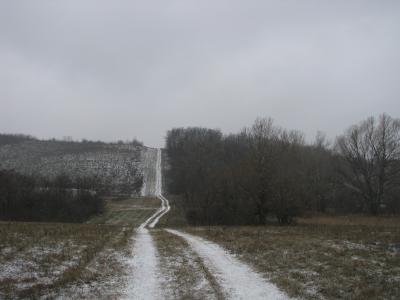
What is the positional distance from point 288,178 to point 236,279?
26.4m

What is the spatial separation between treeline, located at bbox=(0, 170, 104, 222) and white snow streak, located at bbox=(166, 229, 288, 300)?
117 ft

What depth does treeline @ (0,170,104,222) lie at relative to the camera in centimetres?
4662

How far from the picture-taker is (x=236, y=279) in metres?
11.2

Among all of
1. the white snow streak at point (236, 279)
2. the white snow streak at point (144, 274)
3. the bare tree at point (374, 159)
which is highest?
the bare tree at point (374, 159)

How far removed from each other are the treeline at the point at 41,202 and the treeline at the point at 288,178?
44.1 ft

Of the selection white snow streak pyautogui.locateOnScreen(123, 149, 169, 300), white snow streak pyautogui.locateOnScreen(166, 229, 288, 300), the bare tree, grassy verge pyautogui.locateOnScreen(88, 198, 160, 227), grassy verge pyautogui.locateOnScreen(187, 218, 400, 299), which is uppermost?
the bare tree

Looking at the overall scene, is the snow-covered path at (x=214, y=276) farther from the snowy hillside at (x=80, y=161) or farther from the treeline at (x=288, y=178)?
the snowy hillside at (x=80, y=161)

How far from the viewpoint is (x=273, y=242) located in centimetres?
1941

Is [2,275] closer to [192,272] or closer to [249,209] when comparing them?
[192,272]

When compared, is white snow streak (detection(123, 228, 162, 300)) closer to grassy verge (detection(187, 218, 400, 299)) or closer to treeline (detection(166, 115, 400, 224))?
grassy verge (detection(187, 218, 400, 299))

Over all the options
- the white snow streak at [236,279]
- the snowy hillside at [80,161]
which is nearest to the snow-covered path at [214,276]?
the white snow streak at [236,279]

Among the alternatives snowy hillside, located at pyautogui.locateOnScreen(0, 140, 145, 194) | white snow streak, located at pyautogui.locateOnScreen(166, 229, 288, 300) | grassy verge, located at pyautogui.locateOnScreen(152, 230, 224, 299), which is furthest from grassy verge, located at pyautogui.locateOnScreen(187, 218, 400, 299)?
snowy hillside, located at pyautogui.locateOnScreen(0, 140, 145, 194)

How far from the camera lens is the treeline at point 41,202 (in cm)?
4662

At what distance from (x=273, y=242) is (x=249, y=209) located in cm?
1832
